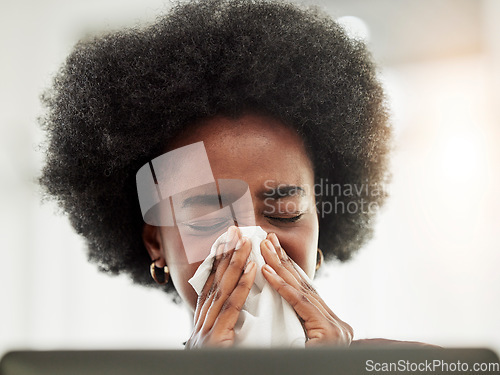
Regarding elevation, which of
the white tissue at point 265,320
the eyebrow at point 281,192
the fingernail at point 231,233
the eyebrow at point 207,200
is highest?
the eyebrow at point 281,192

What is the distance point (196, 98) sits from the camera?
0.84m

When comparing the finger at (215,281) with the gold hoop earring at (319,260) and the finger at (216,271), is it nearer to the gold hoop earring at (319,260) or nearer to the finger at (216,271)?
the finger at (216,271)

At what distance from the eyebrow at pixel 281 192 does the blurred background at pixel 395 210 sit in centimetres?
19

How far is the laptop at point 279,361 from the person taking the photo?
0.30 meters

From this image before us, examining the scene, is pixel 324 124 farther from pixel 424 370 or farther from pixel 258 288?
pixel 424 370

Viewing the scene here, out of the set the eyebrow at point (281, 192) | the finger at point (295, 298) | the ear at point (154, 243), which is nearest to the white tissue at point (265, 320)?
the finger at point (295, 298)


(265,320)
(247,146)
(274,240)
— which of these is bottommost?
(265,320)

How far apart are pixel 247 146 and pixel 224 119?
0.20 ft

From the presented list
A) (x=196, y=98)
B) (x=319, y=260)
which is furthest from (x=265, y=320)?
(x=196, y=98)

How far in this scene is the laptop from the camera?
0.99ft

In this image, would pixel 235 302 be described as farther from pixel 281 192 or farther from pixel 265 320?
pixel 281 192

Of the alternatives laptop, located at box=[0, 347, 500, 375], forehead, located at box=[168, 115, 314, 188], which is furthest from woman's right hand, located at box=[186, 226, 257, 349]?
laptop, located at box=[0, 347, 500, 375]

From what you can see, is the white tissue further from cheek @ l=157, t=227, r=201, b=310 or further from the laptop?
the laptop

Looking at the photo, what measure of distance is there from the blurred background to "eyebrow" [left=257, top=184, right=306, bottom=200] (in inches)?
7.7
